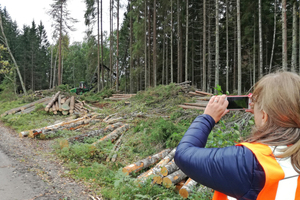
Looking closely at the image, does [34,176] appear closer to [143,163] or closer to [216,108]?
[143,163]

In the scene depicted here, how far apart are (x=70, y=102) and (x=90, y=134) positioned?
27.1ft

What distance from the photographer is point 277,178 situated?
935 mm

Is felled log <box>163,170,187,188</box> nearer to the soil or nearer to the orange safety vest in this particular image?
the soil

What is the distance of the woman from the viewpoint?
0.95 m

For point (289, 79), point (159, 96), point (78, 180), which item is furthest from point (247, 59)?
point (289, 79)

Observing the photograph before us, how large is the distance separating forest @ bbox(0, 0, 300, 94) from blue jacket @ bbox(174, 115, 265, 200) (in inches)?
596

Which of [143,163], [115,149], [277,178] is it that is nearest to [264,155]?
[277,178]

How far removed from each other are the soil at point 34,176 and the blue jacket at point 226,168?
170 inches

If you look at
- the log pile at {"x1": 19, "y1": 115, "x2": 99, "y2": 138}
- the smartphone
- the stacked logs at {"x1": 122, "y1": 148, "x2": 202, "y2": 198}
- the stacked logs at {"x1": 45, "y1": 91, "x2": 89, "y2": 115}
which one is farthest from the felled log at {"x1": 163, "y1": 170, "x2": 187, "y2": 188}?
the stacked logs at {"x1": 45, "y1": 91, "x2": 89, "y2": 115}

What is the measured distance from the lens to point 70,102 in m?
16.2

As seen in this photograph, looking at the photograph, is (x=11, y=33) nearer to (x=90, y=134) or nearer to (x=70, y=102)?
(x=70, y=102)

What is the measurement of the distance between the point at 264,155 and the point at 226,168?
0.62 feet

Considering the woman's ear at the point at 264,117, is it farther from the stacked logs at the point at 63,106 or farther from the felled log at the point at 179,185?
the stacked logs at the point at 63,106

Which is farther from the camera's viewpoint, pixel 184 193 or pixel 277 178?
pixel 184 193
